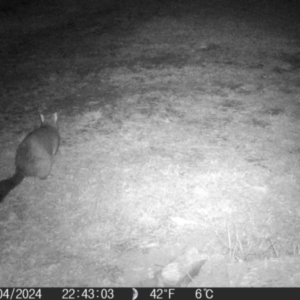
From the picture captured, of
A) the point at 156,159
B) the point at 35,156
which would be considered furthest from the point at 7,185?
the point at 156,159

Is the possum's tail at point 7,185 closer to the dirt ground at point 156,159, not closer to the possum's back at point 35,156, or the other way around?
the possum's back at point 35,156

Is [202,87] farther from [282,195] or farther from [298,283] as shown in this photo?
[298,283]

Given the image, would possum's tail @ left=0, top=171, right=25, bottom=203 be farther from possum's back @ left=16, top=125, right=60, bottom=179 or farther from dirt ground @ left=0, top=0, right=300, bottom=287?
dirt ground @ left=0, top=0, right=300, bottom=287

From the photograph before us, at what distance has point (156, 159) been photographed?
5277mm

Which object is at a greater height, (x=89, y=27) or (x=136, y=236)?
(x=89, y=27)

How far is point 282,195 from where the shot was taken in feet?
14.7

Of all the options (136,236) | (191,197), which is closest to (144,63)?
(191,197)

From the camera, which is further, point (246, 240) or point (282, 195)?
point (282, 195)

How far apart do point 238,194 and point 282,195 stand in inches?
24.2

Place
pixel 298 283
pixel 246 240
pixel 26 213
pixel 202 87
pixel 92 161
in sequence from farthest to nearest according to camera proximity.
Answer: pixel 202 87 < pixel 92 161 < pixel 26 213 < pixel 246 240 < pixel 298 283

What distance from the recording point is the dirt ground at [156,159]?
3.57 metres

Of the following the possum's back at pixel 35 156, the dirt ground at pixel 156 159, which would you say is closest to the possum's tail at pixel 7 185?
the possum's back at pixel 35 156

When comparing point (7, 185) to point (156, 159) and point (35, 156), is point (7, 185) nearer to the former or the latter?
point (35, 156)

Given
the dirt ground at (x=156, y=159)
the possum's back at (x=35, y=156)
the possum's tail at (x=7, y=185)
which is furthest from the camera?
the possum's back at (x=35, y=156)
